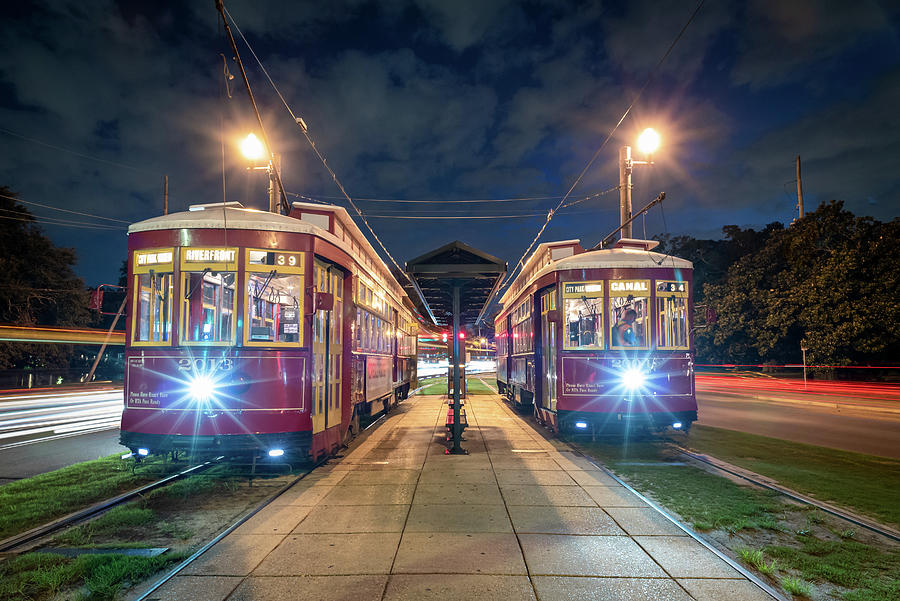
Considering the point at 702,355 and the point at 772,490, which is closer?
the point at 772,490

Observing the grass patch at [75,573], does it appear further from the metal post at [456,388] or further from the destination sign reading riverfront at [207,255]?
the metal post at [456,388]

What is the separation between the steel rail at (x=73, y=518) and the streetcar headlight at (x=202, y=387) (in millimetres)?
1255

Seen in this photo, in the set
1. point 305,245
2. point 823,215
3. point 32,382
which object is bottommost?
point 32,382

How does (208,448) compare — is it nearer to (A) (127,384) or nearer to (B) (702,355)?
(A) (127,384)

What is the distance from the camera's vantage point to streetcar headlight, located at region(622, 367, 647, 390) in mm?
9281

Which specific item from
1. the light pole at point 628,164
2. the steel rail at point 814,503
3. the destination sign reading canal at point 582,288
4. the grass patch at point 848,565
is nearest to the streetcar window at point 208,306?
the destination sign reading canal at point 582,288

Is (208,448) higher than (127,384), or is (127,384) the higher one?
(127,384)

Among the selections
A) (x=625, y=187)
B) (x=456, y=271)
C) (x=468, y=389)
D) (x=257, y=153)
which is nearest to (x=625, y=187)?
(x=625, y=187)

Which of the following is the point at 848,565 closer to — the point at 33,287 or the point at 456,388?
the point at 456,388

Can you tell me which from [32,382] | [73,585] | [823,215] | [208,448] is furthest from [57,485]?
[823,215]

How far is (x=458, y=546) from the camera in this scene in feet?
14.8

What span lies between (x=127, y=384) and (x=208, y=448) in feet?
4.37

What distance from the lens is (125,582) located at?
3861 millimetres

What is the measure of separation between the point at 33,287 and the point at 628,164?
1291 inches
